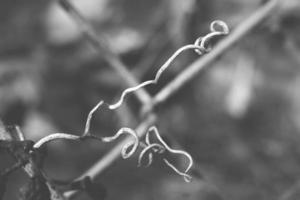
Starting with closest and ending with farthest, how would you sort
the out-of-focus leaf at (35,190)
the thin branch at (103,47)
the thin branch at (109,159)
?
the out-of-focus leaf at (35,190) → the thin branch at (109,159) → the thin branch at (103,47)

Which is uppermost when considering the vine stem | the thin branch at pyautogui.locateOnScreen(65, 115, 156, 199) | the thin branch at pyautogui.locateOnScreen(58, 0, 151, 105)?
the thin branch at pyautogui.locateOnScreen(58, 0, 151, 105)

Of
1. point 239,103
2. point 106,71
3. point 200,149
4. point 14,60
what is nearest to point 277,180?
point 200,149

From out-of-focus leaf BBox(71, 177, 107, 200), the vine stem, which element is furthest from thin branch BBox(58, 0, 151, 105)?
out-of-focus leaf BBox(71, 177, 107, 200)

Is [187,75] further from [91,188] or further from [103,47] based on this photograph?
[91,188]

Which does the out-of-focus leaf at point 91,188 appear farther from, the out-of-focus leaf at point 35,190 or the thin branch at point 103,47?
the thin branch at point 103,47

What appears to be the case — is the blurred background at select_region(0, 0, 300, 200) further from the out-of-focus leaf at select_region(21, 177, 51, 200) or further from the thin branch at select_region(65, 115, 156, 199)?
the out-of-focus leaf at select_region(21, 177, 51, 200)

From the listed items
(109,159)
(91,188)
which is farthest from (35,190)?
(109,159)

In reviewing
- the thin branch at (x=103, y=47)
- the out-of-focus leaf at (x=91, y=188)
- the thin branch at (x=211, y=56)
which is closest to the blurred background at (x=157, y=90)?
the thin branch at (x=211, y=56)
